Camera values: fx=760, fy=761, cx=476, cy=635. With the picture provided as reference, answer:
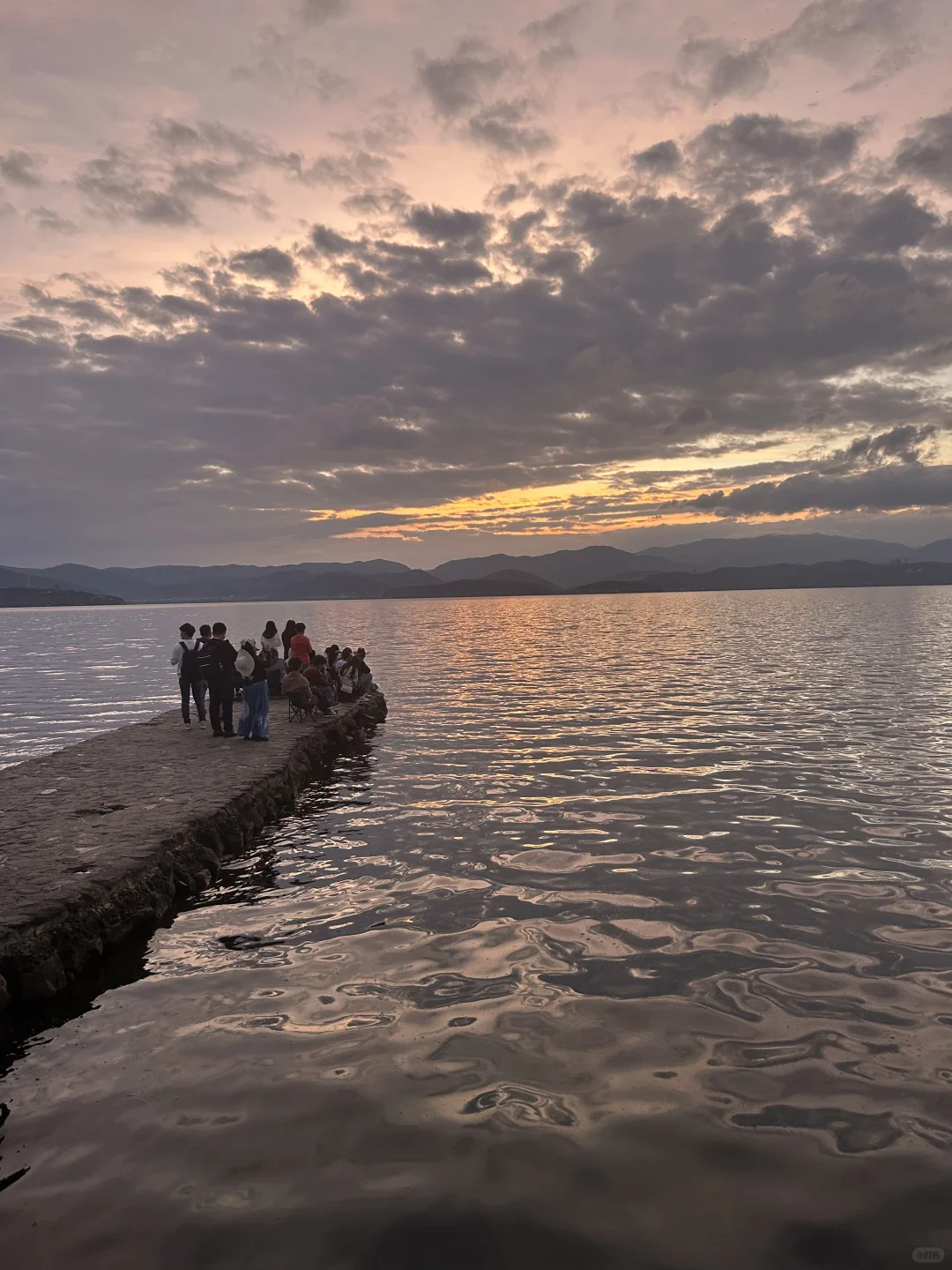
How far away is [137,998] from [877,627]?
272 feet

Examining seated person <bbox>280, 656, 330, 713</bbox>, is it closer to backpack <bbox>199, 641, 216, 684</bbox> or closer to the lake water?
backpack <bbox>199, 641, 216, 684</bbox>

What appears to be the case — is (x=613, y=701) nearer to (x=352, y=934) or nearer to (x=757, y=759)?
(x=757, y=759)

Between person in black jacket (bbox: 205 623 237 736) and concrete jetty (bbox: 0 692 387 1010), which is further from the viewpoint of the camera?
person in black jacket (bbox: 205 623 237 736)

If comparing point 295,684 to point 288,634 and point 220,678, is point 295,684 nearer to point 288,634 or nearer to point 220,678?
point 288,634

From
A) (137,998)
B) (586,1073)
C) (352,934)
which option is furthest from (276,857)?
(586,1073)

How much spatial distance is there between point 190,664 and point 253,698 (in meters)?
2.60

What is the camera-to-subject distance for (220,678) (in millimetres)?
21984

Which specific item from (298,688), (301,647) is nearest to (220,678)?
(298,688)

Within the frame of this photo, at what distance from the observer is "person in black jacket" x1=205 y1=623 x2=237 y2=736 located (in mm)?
21516

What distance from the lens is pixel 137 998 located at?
28.4 ft

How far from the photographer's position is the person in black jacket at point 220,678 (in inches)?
847

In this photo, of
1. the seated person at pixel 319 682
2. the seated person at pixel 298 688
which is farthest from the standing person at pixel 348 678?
the seated person at pixel 298 688

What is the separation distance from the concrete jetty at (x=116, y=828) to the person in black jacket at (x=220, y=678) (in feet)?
2.04

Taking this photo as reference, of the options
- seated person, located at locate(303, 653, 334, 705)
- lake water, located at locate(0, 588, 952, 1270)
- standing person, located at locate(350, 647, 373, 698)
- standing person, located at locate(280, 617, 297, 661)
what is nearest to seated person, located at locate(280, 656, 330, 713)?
seated person, located at locate(303, 653, 334, 705)
